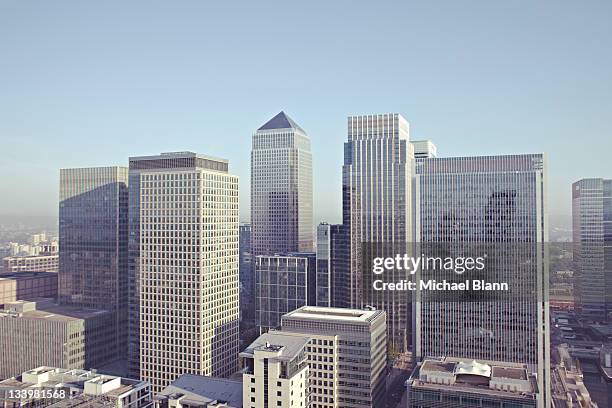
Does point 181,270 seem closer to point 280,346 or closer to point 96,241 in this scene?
point 280,346

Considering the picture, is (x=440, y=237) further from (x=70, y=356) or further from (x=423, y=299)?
(x=70, y=356)

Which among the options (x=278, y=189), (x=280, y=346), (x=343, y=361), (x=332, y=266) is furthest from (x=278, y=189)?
(x=280, y=346)

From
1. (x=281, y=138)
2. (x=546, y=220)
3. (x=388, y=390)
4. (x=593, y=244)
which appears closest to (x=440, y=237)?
(x=546, y=220)

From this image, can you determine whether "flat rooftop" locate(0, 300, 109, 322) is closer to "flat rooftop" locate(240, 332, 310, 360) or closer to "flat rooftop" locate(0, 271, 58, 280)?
"flat rooftop" locate(0, 271, 58, 280)

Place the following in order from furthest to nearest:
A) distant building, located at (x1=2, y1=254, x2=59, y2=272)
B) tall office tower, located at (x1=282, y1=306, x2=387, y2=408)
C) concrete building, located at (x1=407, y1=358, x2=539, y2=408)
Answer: distant building, located at (x1=2, y1=254, x2=59, y2=272) < tall office tower, located at (x1=282, y1=306, x2=387, y2=408) < concrete building, located at (x1=407, y1=358, x2=539, y2=408)

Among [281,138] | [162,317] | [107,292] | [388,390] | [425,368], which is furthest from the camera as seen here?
[281,138]

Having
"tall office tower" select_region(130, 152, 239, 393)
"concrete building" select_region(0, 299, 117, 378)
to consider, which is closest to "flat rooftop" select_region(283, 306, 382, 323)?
"tall office tower" select_region(130, 152, 239, 393)
